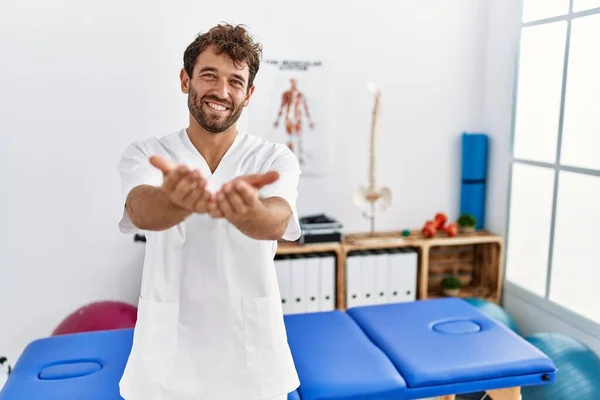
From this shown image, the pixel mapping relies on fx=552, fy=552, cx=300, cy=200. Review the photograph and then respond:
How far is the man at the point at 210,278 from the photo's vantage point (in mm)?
1234

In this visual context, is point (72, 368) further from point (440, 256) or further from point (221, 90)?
point (440, 256)

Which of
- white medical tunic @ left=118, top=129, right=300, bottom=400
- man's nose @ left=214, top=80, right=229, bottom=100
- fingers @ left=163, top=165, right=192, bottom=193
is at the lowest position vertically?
white medical tunic @ left=118, top=129, right=300, bottom=400

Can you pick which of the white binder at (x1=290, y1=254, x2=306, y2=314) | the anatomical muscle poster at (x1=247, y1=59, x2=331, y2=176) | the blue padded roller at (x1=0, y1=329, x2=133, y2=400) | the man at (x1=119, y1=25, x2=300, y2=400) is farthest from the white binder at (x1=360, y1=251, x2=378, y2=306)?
the man at (x1=119, y1=25, x2=300, y2=400)

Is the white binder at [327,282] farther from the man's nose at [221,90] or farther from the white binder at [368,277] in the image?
the man's nose at [221,90]

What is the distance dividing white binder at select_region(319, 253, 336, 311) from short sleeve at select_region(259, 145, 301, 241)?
146cm

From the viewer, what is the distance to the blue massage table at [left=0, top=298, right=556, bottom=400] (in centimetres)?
156

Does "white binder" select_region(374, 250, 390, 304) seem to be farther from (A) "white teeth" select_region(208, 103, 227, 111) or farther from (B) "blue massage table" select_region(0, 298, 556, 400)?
(A) "white teeth" select_region(208, 103, 227, 111)

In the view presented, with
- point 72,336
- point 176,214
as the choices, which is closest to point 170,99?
point 72,336

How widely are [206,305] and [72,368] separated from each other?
0.69 meters

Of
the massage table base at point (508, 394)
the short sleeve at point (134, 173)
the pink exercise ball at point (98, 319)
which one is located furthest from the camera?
the pink exercise ball at point (98, 319)

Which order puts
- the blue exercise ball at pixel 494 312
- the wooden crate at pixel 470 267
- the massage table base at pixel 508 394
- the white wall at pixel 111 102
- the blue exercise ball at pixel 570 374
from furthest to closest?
the wooden crate at pixel 470 267 < the blue exercise ball at pixel 494 312 < the white wall at pixel 111 102 < the blue exercise ball at pixel 570 374 < the massage table base at pixel 508 394

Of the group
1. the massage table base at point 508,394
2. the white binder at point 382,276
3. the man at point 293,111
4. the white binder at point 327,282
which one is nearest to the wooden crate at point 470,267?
the white binder at point 382,276

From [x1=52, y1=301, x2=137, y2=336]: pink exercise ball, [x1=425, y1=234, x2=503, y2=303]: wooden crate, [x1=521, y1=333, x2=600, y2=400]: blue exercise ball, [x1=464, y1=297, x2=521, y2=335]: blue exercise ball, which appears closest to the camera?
[x1=521, y1=333, x2=600, y2=400]: blue exercise ball

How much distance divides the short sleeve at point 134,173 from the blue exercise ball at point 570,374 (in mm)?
1712
